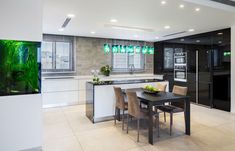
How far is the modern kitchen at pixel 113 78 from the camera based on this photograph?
2729 millimetres

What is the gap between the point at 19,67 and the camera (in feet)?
8.94

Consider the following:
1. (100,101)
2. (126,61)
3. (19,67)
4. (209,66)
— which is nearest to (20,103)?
(19,67)

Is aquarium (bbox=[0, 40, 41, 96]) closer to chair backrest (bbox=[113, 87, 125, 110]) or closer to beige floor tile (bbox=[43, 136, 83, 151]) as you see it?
beige floor tile (bbox=[43, 136, 83, 151])

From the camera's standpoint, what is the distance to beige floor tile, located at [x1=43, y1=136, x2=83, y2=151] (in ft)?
9.74

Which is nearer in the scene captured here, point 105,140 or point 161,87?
point 105,140

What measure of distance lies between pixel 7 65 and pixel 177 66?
6.49 metres

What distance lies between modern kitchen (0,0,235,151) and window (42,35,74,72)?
0.12ft

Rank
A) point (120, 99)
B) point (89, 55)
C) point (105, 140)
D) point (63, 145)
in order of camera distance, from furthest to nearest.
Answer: point (89, 55), point (120, 99), point (105, 140), point (63, 145)

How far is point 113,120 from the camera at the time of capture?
181 inches

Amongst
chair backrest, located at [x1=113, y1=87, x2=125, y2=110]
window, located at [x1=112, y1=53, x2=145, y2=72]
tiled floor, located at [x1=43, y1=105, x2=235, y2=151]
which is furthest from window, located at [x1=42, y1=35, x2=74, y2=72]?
chair backrest, located at [x1=113, y1=87, x2=125, y2=110]

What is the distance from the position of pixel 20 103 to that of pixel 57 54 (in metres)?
4.11

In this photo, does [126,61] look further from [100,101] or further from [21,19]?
[21,19]

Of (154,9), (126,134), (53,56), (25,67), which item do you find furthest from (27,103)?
(53,56)

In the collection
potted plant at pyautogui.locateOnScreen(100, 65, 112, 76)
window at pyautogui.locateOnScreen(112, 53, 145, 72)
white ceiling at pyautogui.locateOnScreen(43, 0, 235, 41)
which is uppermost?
white ceiling at pyautogui.locateOnScreen(43, 0, 235, 41)
